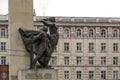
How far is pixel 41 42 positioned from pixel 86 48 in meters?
64.8

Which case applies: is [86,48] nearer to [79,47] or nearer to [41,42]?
[79,47]

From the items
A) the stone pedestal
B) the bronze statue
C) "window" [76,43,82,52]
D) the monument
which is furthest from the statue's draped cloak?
"window" [76,43,82,52]

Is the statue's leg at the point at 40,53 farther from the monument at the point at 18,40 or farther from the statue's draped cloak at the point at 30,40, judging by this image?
the statue's draped cloak at the point at 30,40

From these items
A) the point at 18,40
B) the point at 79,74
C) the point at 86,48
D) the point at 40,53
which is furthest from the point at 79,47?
the point at 40,53

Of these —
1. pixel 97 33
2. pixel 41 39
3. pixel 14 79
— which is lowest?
pixel 97 33

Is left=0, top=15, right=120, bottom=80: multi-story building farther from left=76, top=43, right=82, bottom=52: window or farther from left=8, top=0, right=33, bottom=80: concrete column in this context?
left=8, top=0, right=33, bottom=80: concrete column

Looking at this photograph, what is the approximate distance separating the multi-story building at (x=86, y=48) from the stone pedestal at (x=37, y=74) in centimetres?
6371

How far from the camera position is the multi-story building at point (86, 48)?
8512 centimetres

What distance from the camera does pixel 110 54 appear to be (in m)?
86.4

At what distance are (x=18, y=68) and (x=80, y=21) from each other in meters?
63.7

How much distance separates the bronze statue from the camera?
2116 centimetres

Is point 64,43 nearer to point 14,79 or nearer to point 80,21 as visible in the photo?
point 80,21

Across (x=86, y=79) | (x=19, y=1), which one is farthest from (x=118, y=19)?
(x=19, y=1)

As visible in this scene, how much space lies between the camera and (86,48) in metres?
85.9
